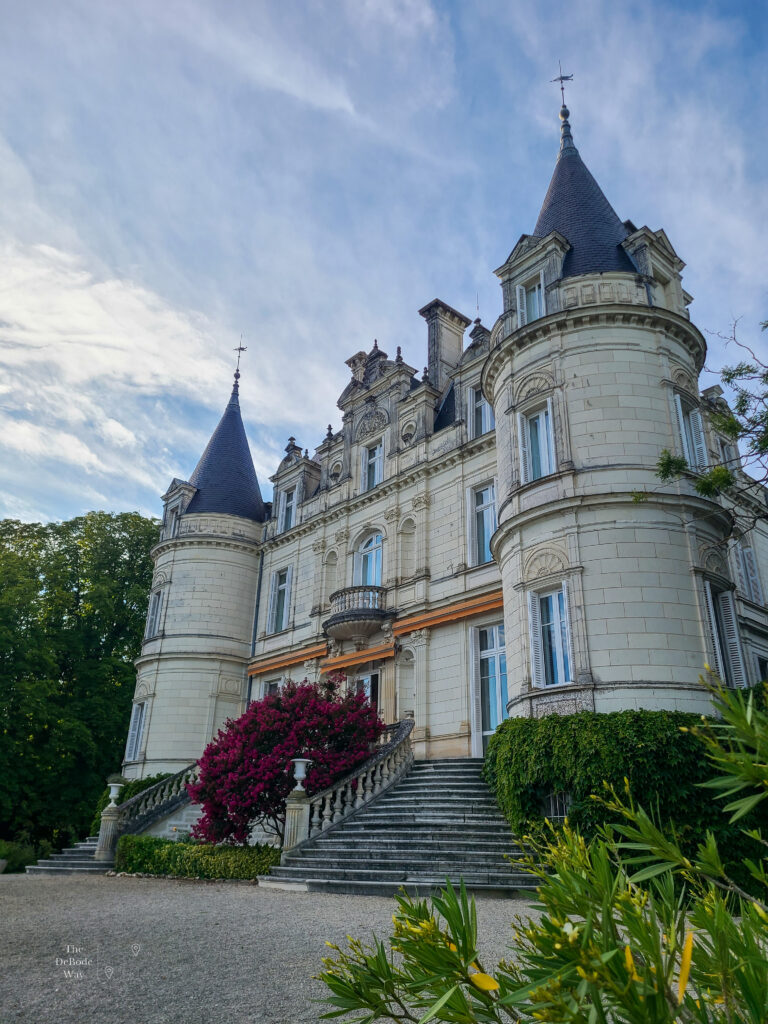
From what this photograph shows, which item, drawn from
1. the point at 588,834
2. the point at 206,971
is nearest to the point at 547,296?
the point at 588,834

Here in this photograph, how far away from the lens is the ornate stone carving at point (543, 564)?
501 inches

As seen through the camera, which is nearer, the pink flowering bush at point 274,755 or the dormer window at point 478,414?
the pink flowering bush at point 274,755

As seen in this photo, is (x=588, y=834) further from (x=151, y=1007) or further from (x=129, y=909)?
(x=151, y=1007)

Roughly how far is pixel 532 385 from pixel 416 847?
28.7 ft

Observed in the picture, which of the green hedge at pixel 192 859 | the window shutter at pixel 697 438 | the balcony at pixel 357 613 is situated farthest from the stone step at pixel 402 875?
the window shutter at pixel 697 438

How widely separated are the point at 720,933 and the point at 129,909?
894 cm

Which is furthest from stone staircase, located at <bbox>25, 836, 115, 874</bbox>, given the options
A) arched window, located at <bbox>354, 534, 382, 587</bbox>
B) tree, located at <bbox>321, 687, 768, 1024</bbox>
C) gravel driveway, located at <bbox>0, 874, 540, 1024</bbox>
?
tree, located at <bbox>321, 687, 768, 1024</bbox>

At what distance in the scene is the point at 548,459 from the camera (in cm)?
1410

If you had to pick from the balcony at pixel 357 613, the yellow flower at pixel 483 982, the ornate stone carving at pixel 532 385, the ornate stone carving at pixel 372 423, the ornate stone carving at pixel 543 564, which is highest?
the ornate stone carving at pixel 372 423

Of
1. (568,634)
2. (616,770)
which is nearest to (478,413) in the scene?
(568,634)

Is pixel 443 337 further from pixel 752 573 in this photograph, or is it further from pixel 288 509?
pixel 752 573

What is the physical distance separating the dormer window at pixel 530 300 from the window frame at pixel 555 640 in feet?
19.4

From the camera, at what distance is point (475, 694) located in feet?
54.1

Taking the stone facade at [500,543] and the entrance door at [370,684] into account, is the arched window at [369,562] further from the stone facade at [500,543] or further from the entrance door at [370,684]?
the entrance door at [370,684]
